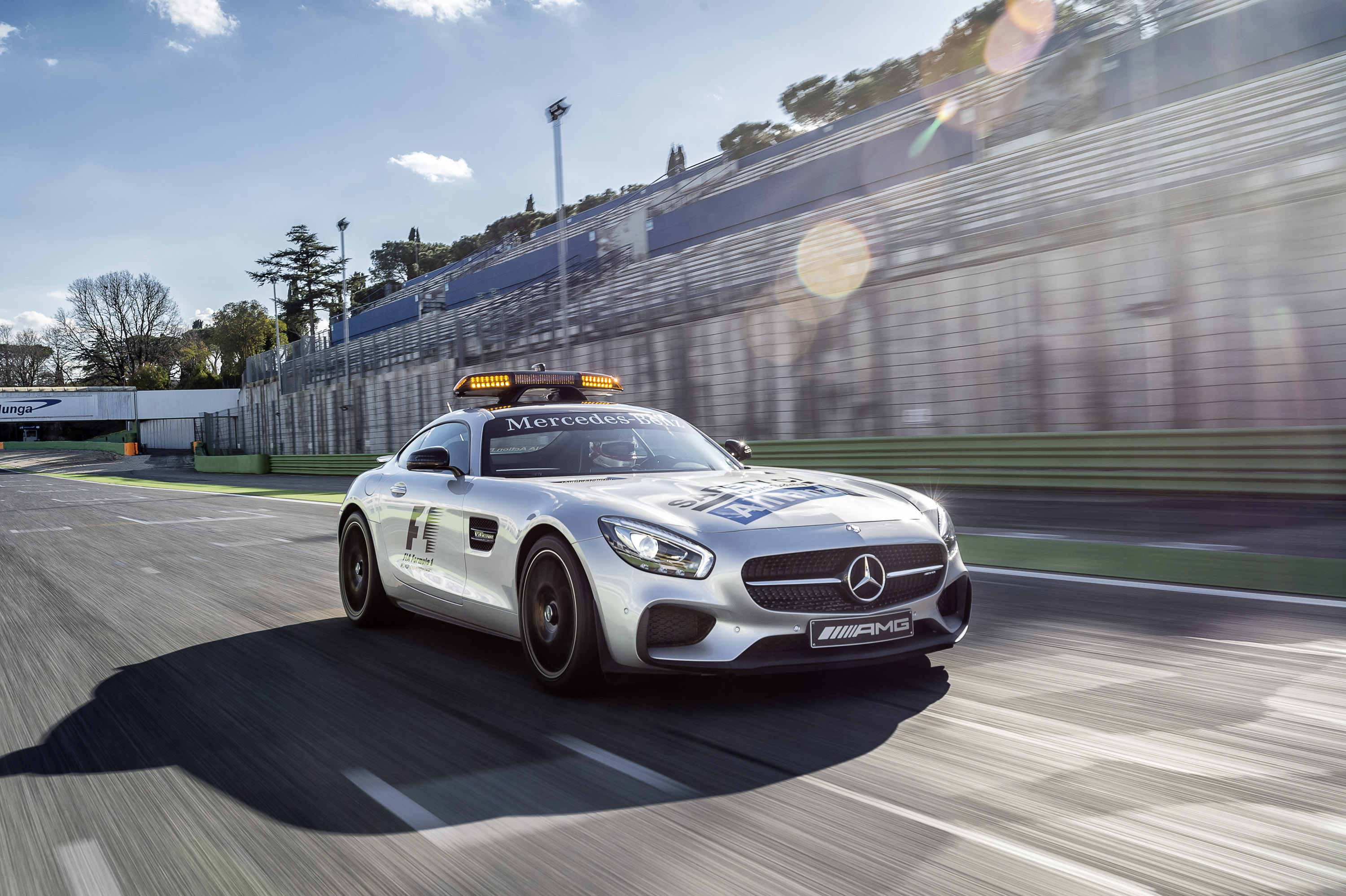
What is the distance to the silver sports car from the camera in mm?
4051

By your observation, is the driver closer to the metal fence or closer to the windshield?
the windshield

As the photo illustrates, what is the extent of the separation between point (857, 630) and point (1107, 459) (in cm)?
1219

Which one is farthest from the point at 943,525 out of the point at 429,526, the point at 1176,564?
the point at 1176,564

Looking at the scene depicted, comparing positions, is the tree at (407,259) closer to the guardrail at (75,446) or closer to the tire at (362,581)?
the guardrail at (75,446)

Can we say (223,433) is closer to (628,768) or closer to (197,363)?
(197,363)

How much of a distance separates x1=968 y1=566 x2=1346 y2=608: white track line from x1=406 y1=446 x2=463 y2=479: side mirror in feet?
14.4

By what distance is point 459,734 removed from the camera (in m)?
4.15

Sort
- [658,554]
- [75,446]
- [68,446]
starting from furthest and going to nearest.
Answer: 1. [68,446]
2. [75,446]
3. [658,554]

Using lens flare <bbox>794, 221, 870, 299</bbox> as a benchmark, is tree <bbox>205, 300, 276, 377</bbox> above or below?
above

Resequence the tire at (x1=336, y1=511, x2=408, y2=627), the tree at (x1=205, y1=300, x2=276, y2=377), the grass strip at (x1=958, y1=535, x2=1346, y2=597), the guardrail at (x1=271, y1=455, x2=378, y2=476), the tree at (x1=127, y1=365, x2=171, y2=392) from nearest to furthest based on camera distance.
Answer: the tire at (x1=336, y1=511, x2=408, y2=627), the grass strip at (x1=958, y1=535, x2=1346, y2=597), the guardrail at (x1=271, y1=455, x2=378, y2=476), the tree at (x1=127, y1=365, x2=171, y2=392), the tree at (x1=205, y1=300, x2=276, y2=377)

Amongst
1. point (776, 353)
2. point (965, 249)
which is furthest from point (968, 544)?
point (776, 353)

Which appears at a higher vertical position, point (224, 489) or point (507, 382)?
point (507, 382)

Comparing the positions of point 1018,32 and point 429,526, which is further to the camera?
point 1018,32

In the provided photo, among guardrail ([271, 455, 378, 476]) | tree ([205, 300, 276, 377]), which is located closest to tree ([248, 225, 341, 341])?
tree ([205, 300, 276, 377])
